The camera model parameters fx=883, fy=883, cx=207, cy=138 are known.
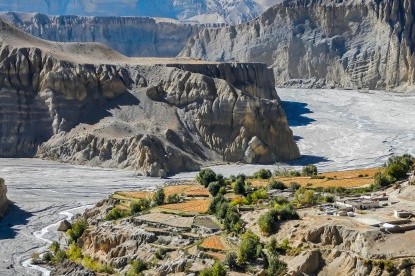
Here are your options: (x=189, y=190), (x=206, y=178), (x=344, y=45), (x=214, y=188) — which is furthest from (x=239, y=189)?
(x=344, y=45)

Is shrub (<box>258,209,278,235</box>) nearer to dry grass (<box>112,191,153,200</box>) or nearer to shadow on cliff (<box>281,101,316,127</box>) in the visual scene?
dry grass (<box>112,191,153,200</box>)

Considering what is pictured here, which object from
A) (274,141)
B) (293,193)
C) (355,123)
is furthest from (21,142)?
(293,193)

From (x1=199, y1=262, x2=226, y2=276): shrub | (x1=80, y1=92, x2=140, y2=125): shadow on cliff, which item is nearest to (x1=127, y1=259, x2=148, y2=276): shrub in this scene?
(x1=199, y1=262, x2=226, y2=276): shrub

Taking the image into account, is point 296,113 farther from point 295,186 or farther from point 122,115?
point 295,186

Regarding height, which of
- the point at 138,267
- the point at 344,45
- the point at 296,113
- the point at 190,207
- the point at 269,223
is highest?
the point at 344,45

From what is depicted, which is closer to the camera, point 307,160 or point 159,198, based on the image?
point 159,198
